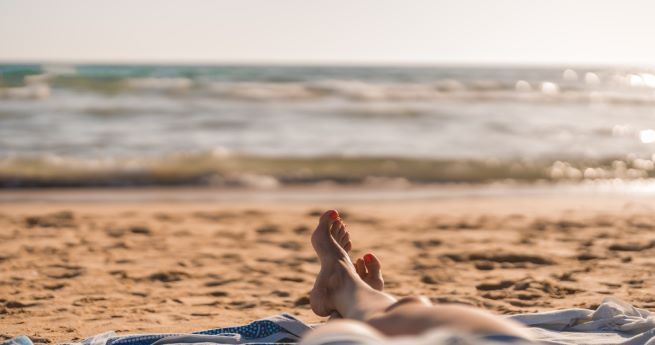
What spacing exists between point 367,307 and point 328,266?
613mm

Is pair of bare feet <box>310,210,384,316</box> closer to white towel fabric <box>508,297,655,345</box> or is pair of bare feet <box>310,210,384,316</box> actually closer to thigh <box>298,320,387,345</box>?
white towel fabric <box>508,297,655,345</box>

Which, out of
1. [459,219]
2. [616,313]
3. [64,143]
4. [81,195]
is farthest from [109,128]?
[616,313]

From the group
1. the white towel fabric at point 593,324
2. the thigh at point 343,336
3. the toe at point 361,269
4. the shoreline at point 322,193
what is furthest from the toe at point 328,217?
the shoreline at point 322,193

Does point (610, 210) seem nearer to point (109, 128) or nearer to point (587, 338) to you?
point (587, 338)

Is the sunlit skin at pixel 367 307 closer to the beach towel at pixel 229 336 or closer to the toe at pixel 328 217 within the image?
the toe at pixel 328 217

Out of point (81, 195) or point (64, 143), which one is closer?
point (81, 195)

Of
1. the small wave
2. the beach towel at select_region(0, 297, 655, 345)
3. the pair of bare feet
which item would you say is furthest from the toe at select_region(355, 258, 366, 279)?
the small wave

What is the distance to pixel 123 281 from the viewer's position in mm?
4223

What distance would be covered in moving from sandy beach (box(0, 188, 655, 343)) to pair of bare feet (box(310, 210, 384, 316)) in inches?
18.9

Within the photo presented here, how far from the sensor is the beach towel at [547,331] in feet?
9.16

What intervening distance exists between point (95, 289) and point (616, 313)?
2.65 meters

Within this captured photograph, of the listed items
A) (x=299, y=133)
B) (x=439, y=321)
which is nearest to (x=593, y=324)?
(x=439, y=321)

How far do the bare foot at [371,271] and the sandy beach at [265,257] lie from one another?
493mm

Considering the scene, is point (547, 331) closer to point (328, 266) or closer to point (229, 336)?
point (328, 266)
